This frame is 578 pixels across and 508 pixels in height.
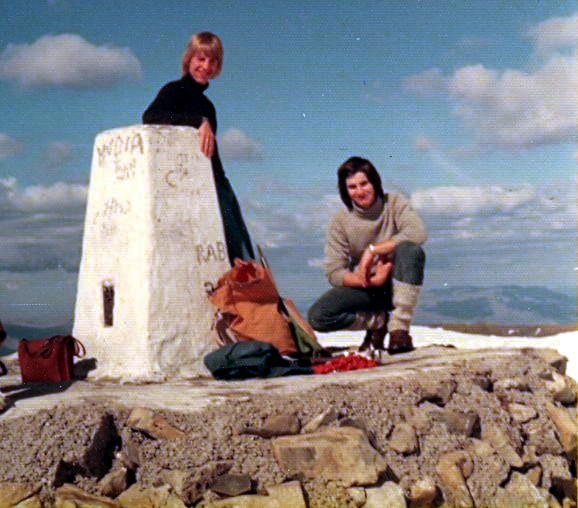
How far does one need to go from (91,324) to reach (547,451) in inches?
151

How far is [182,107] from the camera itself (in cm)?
797

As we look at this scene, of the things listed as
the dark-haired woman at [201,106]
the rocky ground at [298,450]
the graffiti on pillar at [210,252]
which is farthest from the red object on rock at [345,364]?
the dark-haired woman at [201,106]

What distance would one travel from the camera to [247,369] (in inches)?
270

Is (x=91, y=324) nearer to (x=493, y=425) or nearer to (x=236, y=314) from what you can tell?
(x=236, y=314)

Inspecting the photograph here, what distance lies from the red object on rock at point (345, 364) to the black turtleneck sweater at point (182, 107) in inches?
82.0

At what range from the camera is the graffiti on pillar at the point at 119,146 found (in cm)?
757

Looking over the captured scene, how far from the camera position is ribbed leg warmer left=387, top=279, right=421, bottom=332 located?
25.8ft

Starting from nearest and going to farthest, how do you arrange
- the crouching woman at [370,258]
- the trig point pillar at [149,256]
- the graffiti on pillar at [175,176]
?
the trig point pillar at [149,256] → the graffiti on pillar at [175,176] → the crouching woman at [370,258]

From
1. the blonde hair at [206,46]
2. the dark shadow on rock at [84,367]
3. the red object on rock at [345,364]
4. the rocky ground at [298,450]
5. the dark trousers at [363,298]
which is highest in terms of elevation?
the blonde hair at [206,46]

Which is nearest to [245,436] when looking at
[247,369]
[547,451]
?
[247,369]

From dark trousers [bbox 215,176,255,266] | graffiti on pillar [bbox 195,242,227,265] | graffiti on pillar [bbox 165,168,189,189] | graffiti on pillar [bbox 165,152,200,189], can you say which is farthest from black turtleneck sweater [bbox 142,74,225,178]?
graffiti on pillar [bbox 195,242,227,265]

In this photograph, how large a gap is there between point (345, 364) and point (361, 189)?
166 cm

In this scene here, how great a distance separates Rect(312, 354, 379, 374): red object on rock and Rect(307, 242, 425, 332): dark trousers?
660 millimetres

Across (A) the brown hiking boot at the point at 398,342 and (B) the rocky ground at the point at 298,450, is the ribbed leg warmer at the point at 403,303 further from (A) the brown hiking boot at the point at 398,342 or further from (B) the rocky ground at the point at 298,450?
(B) the rocky ground at the point at 298,450
